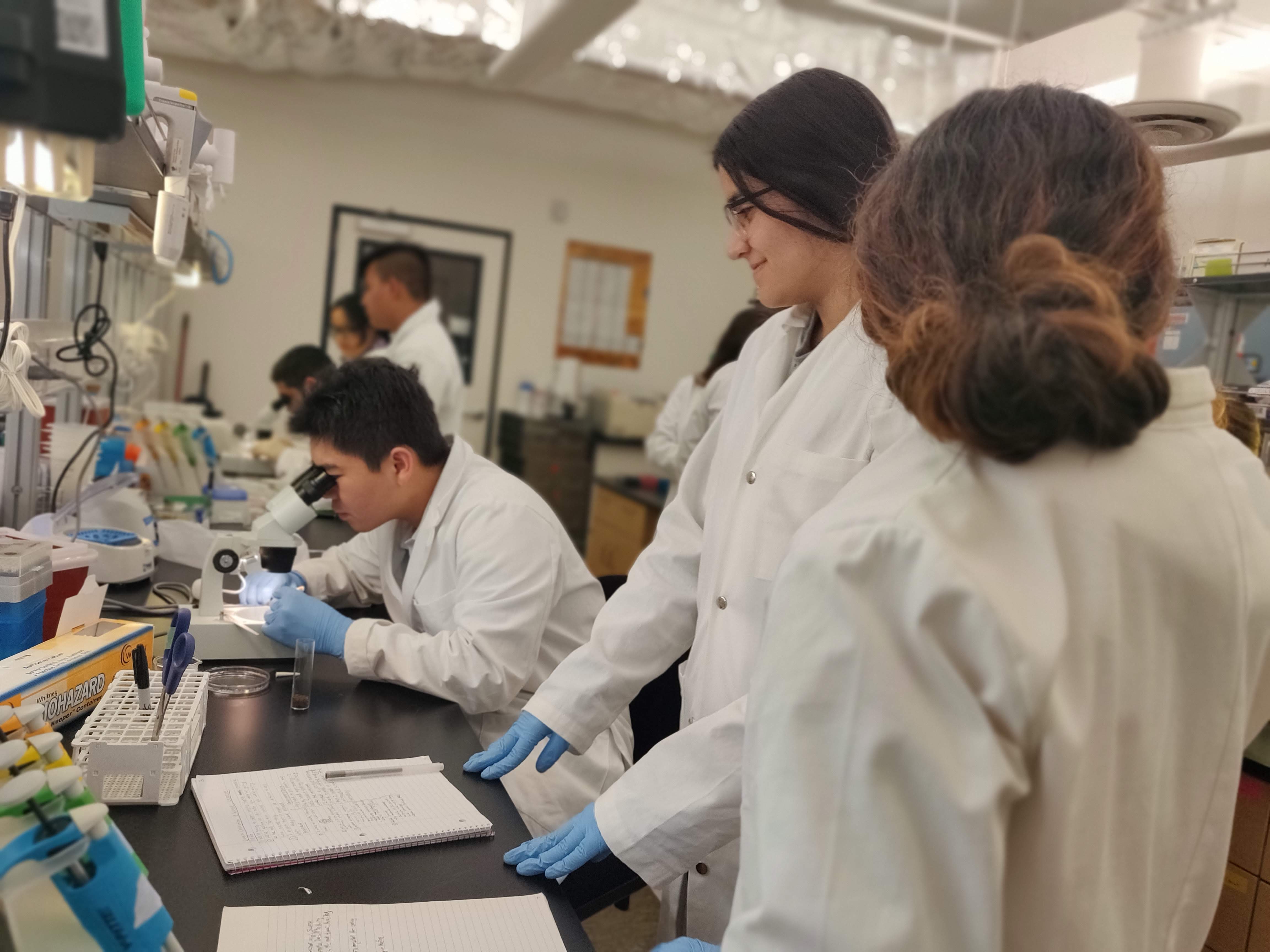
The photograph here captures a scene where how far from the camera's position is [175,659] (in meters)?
1.25

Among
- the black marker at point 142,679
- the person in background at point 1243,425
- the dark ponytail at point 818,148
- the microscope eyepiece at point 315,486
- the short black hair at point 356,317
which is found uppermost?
the dark ponytail at point 818,148

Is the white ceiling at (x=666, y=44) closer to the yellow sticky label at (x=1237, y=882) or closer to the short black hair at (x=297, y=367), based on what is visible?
the short black hair at (x=297, y=367)

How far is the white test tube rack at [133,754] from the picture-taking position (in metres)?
1.11

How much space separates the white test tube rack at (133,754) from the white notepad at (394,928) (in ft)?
0.83

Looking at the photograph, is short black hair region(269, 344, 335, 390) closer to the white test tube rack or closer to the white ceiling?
the white ceiling

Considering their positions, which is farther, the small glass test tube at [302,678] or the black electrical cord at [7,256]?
the small glass test tube at [302,678]

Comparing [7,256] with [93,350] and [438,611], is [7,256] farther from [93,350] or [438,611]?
[93,350]

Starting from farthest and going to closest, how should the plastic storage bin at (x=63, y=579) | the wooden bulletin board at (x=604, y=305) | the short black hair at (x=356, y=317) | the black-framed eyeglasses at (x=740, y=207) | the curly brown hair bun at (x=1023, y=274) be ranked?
the wooden bulletin board at (x=604, y=305), the short black hair at (x=356, y=317), the plastic storage bin at (x=63, y=579), the black-framed eyeglasses at (x=740, y=207), the curly brown hair bun at (x=1023, y=274)

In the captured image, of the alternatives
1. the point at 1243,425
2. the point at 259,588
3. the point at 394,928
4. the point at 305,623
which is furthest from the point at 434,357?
the point at 1243,425

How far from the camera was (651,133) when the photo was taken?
19.2 feet

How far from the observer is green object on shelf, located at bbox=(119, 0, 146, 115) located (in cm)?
108

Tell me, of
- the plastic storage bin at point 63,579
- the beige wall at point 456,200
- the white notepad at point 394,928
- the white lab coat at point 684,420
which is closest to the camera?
the white notepad at point 394,928

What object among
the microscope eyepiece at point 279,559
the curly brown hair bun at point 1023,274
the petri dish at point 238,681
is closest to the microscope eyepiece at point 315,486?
the microscope eyepiece at point 279,559

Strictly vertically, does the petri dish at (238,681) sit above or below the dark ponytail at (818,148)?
below
